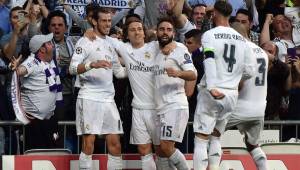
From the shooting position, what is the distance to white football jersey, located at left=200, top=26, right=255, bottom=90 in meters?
15.8

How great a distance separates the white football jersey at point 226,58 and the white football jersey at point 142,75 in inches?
50.0

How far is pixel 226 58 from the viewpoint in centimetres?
1594

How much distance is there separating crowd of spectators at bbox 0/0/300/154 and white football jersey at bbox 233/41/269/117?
5.09 feet

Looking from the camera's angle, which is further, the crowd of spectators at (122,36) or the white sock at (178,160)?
the crowd of spectators at (122,36)

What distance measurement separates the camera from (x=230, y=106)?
16.0 meters

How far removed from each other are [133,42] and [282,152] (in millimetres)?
2885

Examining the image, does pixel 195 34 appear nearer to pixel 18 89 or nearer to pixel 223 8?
pixel 223 8

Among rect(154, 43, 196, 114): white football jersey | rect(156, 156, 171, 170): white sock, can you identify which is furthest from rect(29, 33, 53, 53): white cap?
rect(156, 156, 171, 170): white sock

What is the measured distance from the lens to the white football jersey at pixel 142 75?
1706 centimetres

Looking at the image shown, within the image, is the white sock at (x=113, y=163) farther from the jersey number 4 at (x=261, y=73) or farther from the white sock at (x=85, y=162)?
the jersey number 4 at (x=261, y=73)

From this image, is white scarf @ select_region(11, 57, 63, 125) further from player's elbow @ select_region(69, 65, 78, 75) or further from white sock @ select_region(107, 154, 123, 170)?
white sock @ select_region(107, 154, 123, 170)

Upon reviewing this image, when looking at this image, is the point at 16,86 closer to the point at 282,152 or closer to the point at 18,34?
the point at 18,34

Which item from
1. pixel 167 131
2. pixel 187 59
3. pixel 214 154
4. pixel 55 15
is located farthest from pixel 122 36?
pixel 214 154

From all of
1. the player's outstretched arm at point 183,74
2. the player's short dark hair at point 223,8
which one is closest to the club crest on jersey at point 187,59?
the player's outstretched arm at point 183,74
